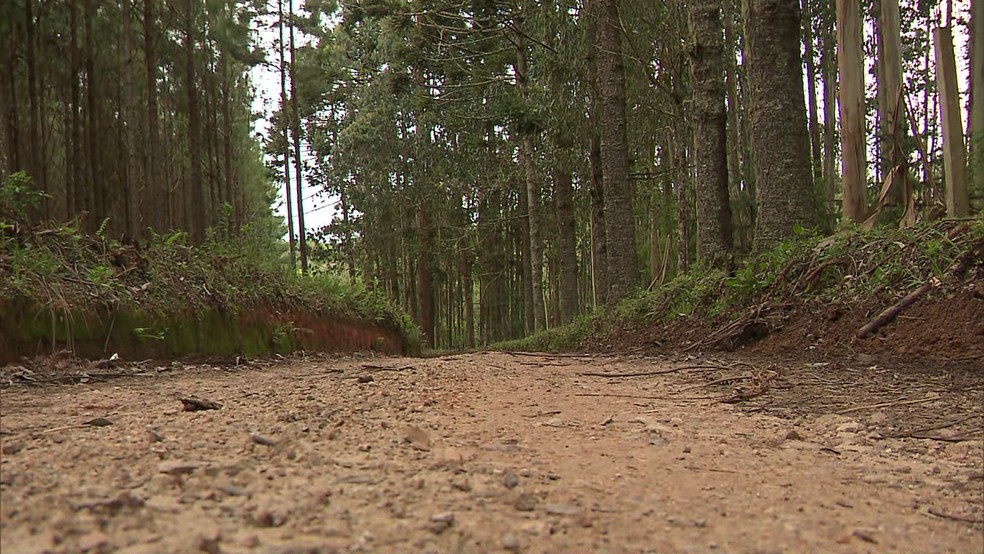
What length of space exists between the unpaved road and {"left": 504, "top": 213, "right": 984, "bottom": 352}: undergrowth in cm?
158

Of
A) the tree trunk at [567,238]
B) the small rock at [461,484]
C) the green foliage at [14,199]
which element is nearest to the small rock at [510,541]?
the small rock at [461,484]

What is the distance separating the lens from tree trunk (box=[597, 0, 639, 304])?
10539mm

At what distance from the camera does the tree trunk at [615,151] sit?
1054 cm

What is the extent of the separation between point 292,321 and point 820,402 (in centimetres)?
530

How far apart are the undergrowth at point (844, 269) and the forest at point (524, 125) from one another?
0.60m

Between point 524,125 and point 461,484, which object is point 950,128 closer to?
point 461,484

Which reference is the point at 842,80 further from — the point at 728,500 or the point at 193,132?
the point at 193,132

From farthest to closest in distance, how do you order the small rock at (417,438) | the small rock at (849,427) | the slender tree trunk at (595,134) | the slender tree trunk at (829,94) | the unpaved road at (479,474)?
the slender tree trunk at (829,94) → the slender tree trunk at (595,134) → the small rock at (849,427) → the small rock at (417,438) → the unpaved road at (479,474)

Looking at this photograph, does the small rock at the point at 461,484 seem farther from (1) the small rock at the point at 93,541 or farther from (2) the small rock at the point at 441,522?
(1) the small rock at the point at 93,541

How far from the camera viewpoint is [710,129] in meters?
8.39

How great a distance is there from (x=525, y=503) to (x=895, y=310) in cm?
368

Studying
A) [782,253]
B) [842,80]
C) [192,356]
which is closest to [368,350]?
[192,356]

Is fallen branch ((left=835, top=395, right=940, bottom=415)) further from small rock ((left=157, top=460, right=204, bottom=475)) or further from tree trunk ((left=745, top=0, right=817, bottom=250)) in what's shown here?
tree trunk ((left=745, top=0, right=817, bottom=250))

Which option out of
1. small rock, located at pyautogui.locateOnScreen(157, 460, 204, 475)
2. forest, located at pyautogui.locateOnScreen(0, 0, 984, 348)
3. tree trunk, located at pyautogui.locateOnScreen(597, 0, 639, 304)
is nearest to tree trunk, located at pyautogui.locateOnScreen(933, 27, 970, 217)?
forest, located at pyautogui.locateOnScreen(0, 0, 984, 348)
